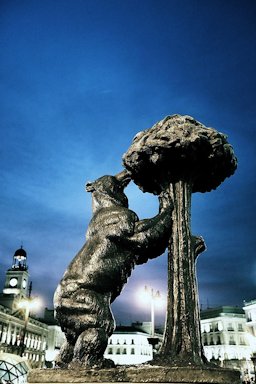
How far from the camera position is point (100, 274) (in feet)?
12.1

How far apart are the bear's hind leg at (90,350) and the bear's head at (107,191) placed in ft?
5.10

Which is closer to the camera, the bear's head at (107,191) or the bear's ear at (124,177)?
the bear's head at (107,191)

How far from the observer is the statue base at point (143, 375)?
10.2 feet

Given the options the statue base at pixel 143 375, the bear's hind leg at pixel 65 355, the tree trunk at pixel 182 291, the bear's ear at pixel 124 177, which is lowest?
the statue base at pixel 143 375

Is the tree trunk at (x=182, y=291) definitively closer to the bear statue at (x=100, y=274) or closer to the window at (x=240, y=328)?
the bear statue at (x=100, y=274)

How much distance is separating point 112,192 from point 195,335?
75.4 inches

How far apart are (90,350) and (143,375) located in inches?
20.6

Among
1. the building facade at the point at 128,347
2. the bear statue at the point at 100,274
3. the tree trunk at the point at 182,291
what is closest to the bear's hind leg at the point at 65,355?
the bear statue at the point at 100,274

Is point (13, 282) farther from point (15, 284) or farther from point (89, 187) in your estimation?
point (89, 187)

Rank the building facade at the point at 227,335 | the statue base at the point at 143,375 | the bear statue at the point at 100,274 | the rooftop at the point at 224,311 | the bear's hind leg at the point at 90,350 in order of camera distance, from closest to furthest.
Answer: the statue base at the point at 143,375 → the bear's hind leg at the point at 90,350 → the bear statue at the point at 100,274 → the building facade at the point at 227,335 → the rooftop at the point at 224,311

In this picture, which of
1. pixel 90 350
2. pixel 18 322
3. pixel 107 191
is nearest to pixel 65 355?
pixel 90 350

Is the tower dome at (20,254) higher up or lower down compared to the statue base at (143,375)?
higher up

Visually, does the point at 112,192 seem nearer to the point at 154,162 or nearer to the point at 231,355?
the point at 154,162

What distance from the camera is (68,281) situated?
3738 millimetres
